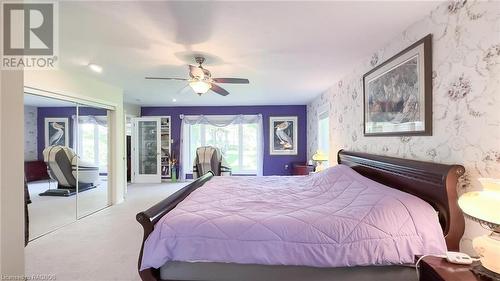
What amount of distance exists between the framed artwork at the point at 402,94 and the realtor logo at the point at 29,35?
2.60m

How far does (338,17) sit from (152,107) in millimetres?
6622

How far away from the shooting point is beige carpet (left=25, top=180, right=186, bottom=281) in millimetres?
2354

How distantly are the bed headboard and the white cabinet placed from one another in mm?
6214

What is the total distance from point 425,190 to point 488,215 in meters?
0.70

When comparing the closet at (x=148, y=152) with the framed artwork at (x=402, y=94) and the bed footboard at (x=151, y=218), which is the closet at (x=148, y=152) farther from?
the framed artwork at (x=402, y=94)

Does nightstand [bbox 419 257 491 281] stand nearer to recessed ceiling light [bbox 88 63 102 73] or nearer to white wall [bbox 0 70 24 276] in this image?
white wall [bbox 0 70 24 276]

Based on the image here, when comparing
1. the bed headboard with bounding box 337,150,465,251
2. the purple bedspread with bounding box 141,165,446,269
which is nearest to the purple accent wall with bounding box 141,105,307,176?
the bed headboard with bounding box 337,150,465,251

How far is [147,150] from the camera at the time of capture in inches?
287

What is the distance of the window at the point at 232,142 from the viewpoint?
7.50 metres

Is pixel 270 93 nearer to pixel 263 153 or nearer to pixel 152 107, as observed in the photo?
pixel 263 153

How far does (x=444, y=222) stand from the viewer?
1642 mm

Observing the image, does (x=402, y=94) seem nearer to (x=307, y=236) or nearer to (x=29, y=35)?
(x=307, y=236)

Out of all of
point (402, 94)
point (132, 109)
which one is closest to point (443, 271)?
point (402, 94)

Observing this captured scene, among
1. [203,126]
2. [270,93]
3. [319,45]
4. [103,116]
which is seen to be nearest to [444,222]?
[319,45]
